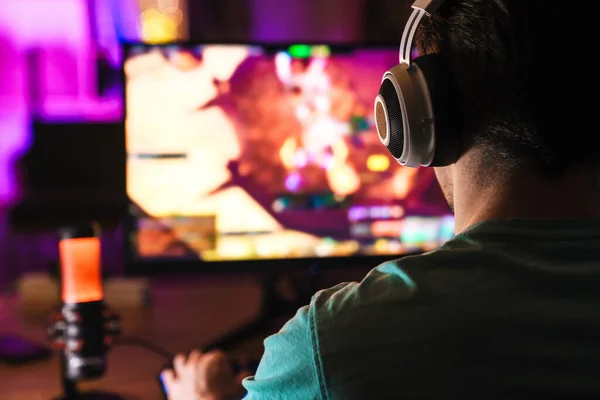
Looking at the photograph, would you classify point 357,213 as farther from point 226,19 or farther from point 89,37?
point 89,37

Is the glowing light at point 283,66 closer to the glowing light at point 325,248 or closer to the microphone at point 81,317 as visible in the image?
the glowing light at point 325,248

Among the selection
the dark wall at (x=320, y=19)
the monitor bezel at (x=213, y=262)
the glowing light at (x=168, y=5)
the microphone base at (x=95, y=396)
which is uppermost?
the glowing light at (x=168, y=5)

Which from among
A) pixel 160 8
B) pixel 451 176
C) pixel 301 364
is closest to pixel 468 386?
pixel 301 364

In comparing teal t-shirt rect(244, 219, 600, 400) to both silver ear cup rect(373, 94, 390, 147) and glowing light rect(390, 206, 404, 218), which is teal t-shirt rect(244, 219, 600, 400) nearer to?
silver ear cup rect(373, 94, 390, 147)

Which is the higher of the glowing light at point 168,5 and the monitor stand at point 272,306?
the glowing light at point 168,5

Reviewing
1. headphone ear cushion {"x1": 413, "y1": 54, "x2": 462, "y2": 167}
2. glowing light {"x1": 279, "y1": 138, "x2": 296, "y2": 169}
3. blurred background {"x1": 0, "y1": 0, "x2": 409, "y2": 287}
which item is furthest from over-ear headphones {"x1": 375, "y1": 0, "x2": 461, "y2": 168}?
blurred background {"x1": 0, "y1": 0, "x2": 409, "y2": 287}

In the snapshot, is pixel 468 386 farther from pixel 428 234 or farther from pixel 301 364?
pixel 428 234

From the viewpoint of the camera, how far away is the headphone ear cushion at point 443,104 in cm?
52

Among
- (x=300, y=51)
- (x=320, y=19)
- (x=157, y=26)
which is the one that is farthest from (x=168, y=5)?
(x=300, y=51)

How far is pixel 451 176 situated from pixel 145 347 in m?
0.71

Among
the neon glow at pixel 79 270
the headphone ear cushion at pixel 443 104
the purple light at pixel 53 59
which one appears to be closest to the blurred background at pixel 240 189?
the neon glow at pixel 79 270

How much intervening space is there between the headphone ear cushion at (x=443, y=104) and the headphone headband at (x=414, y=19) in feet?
0.13

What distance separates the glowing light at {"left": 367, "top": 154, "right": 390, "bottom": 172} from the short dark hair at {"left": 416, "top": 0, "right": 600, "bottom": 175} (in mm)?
676

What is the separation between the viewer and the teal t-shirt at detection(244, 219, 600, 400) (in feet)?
1.42
